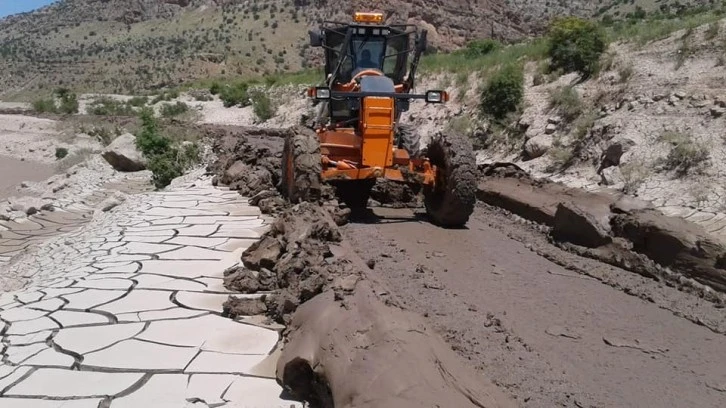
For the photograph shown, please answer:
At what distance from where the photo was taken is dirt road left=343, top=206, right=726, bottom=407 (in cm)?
487

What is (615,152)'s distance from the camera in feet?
42.2

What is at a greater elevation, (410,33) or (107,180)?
(410,33)

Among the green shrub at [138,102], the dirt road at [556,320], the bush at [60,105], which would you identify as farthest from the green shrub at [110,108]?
the dirt road at [556,320]

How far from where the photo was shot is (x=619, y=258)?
26.2ft

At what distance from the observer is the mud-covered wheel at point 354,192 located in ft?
34.7

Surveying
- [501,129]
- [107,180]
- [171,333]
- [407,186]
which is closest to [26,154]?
[107,180]

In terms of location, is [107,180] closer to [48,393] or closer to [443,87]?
[443,87]

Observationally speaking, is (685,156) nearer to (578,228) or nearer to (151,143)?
(578,228)

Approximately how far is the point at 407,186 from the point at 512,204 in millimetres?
1651

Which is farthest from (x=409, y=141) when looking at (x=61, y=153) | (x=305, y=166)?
(x=61, y=153)

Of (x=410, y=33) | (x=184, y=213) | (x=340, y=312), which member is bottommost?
(x=184, y=213)

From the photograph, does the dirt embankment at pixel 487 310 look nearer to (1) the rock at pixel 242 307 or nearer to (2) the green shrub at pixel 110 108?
(1) the rock at pixel 242 307

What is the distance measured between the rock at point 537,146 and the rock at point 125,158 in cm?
998

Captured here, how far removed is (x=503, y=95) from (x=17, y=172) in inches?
A: 628
